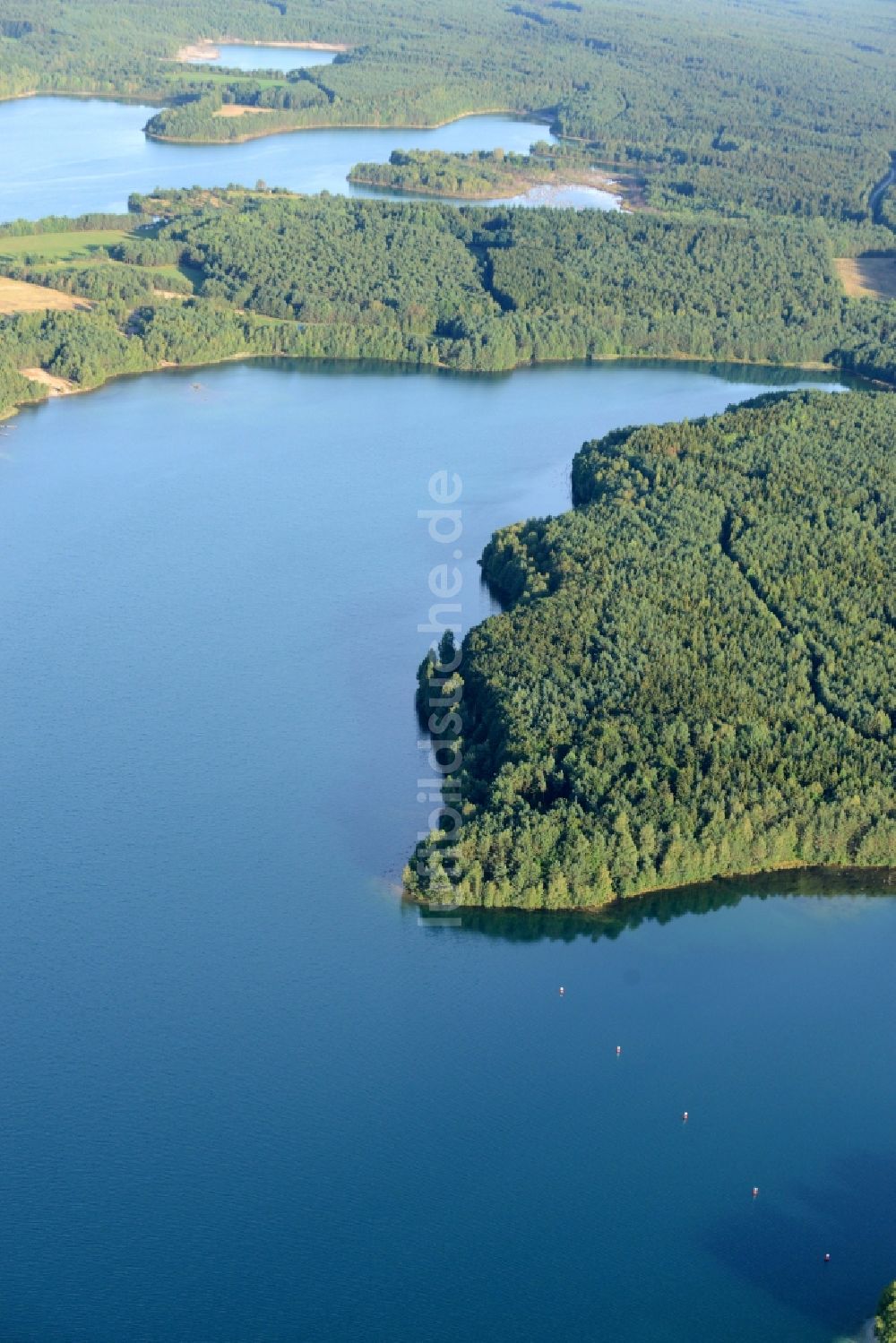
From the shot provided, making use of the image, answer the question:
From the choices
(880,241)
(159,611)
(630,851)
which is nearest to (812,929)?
(630,851)

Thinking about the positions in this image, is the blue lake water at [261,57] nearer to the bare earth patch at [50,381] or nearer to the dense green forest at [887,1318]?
the bare earth patch at [50,381]

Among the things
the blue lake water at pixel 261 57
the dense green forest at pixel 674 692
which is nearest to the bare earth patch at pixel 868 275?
the dense green forest at pixel 674 692

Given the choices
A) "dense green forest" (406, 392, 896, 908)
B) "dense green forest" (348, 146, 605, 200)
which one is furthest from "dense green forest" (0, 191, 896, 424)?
"dense green forest" (406, 392, 896, 908)

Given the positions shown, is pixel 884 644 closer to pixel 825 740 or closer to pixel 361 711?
pixel 825 740

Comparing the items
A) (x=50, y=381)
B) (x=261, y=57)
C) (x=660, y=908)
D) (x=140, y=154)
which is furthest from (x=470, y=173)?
(x=660, y=908)

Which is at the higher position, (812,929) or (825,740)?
(825,740)

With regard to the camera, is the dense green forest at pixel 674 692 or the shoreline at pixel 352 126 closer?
the dense green forest at pixel 674 692

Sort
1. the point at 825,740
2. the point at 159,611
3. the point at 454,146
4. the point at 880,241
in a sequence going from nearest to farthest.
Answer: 1. the point at 825,740
2. the point at 159,611
3. the point at 880,241
4. the point at 454,146
